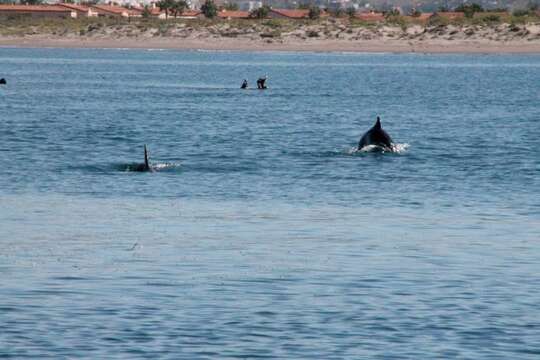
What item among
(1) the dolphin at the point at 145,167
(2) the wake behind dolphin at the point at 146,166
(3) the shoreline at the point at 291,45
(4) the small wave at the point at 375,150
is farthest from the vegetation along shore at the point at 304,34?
(1) the dolphin at the point at 145,167

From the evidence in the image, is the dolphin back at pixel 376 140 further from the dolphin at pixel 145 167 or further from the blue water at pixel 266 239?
the dolphin at pixel 145 167

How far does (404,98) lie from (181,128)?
1090 inches

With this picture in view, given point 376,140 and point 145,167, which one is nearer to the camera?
point 145,167

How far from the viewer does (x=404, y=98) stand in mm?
76438

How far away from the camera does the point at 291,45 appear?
158m

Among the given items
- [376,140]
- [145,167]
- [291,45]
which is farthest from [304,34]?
[145,167]

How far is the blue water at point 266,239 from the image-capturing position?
16.3 meters

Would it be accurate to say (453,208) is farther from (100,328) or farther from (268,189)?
(100,328)

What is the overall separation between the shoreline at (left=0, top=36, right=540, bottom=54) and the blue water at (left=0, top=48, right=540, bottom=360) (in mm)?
94883

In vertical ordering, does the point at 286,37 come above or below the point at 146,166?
below

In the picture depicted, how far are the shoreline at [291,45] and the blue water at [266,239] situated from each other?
94883mm

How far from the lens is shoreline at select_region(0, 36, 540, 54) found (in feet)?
490

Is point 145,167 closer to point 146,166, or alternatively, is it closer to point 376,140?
point 146,166

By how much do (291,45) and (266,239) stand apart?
5357 inches
